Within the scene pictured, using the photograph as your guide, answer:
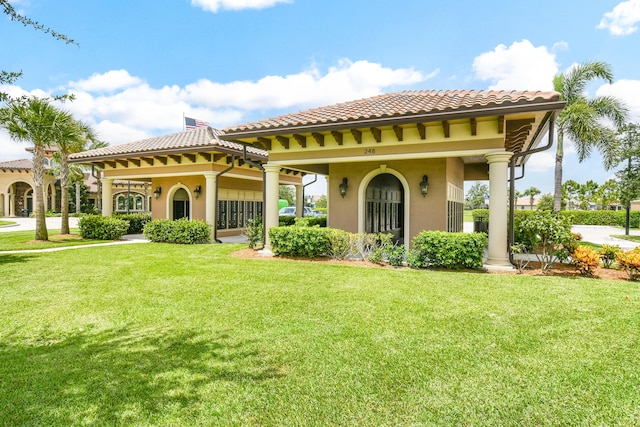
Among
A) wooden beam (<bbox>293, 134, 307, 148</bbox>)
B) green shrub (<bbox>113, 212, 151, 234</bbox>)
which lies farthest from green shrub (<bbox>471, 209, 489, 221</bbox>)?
green shrub (<bbox>113, 212, 151, 234</bbox>)

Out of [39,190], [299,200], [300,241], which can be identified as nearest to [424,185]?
[300,241]

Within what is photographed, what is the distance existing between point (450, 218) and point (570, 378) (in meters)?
8.97

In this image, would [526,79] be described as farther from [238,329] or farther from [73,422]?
[73,422]

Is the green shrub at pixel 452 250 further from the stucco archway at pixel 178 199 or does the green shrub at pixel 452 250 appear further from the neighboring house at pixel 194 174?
the stucco archway at pixel 178 199

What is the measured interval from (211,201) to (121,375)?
1224 centimetres

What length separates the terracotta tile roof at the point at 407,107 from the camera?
7.86 meters

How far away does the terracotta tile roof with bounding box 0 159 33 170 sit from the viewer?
38.1 meters

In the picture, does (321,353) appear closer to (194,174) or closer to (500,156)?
(500,156)

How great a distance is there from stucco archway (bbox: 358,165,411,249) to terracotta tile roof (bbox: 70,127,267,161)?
18.9 feet

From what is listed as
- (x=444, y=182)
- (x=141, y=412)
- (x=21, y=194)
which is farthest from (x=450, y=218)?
(x=21, y=194)

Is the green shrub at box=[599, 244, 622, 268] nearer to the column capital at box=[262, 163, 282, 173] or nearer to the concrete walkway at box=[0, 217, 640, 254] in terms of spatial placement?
the concrete walkway at box=[0, 217, 640, 254]

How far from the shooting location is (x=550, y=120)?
26.7ft

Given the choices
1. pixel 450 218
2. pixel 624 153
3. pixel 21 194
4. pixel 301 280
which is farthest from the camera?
pixel 21 194

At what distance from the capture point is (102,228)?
16.5 m
